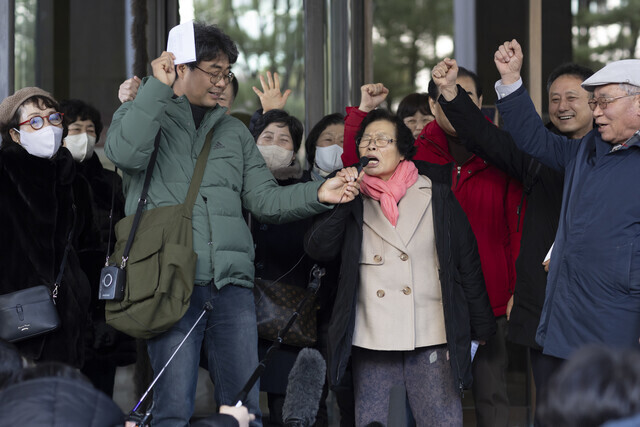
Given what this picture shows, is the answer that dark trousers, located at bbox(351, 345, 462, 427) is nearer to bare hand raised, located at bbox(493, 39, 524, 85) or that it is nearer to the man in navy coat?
the man in navy coat

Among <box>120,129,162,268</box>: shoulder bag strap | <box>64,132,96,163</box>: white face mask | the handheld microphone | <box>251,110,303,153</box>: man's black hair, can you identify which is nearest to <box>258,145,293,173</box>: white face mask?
<box>251,110,303,153</box>: man's black hair

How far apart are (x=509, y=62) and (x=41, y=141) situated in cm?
205

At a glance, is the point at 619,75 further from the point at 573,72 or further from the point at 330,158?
the point at 330,158

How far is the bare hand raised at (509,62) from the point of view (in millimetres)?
3598

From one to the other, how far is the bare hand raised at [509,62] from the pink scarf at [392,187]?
56cm

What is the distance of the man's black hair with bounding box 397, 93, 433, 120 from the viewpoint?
504 centimetres

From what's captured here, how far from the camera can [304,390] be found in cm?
310

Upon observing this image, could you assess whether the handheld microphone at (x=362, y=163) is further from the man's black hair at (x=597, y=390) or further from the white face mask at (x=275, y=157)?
the man's black hair at (x=597, y=390)

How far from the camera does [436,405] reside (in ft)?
12.0

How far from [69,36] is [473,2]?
3.03 meters

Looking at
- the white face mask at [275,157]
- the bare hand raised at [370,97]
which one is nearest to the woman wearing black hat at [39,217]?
the white face mask at [275,157]

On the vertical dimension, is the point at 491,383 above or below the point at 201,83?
below

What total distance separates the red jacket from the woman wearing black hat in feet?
5.98

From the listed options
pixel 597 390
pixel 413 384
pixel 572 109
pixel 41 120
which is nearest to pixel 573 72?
pixel 572 109
